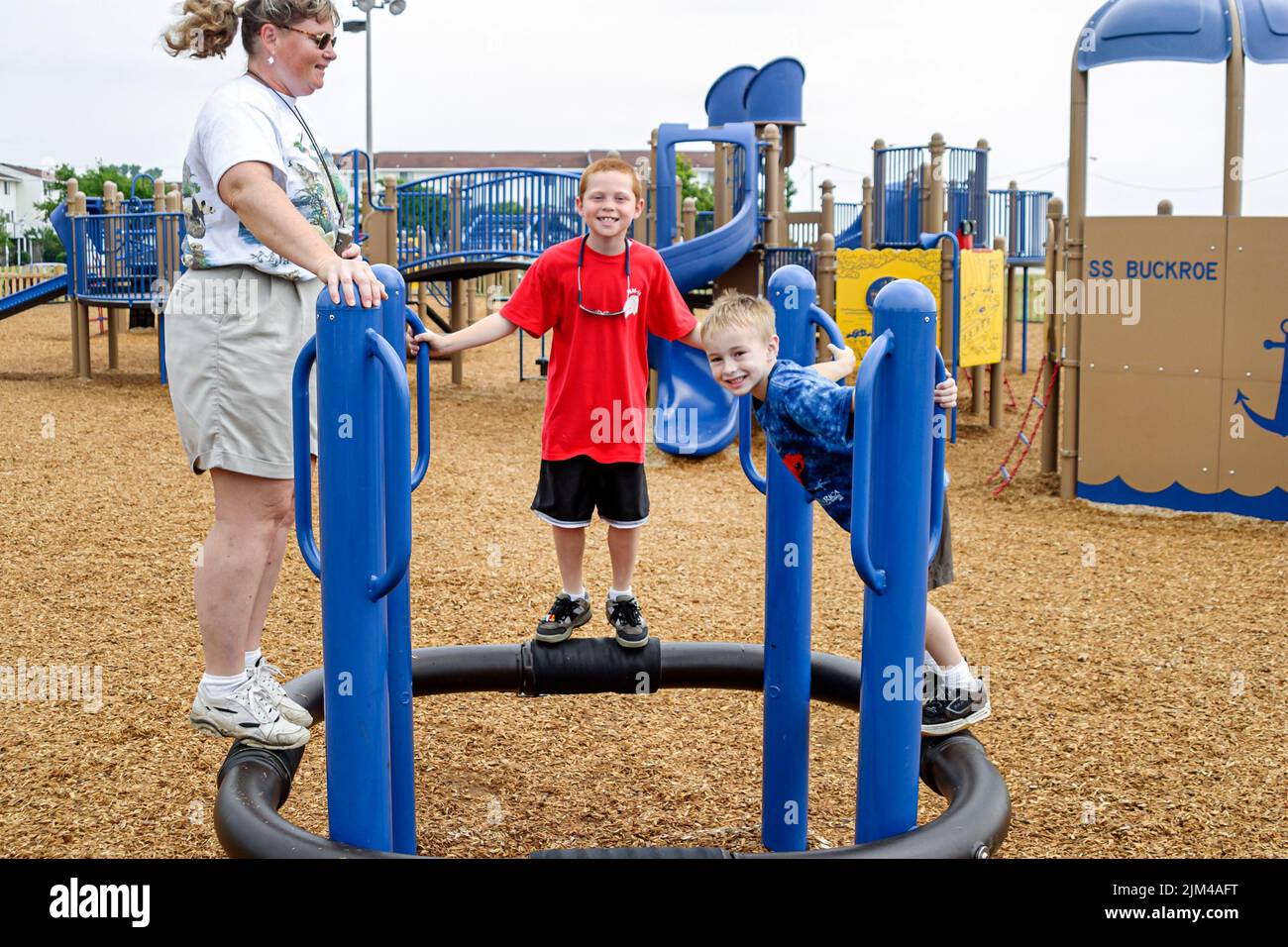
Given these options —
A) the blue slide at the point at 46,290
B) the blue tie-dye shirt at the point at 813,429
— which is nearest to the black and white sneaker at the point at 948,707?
the blue tie-dye shirt at the point at 813,429

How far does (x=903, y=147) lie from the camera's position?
15.3 m

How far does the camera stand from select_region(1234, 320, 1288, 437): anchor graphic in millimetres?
7871

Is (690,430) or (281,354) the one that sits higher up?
(281,354)

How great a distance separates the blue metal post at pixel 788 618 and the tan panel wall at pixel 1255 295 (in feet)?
17.7

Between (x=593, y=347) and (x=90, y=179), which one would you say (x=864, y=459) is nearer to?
(x=593, y=347)

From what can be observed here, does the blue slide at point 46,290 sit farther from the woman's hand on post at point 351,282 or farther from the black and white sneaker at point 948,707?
the black and white sneaker at point 948,707

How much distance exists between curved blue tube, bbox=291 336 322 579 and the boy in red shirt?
0.92 metres

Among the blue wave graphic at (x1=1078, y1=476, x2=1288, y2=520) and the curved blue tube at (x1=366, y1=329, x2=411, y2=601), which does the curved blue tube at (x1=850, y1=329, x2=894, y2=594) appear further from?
the blue wave graphic at (x1=1078, y1=476, x2=1288, y2=520)

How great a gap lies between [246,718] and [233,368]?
0.81 metres

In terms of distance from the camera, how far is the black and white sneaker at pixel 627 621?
12.2 ft

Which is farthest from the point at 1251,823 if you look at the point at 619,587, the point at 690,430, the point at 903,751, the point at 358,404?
the point at 690,430

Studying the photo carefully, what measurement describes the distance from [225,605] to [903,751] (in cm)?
151

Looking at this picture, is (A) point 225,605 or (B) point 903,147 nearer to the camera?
(A) point 225,605
